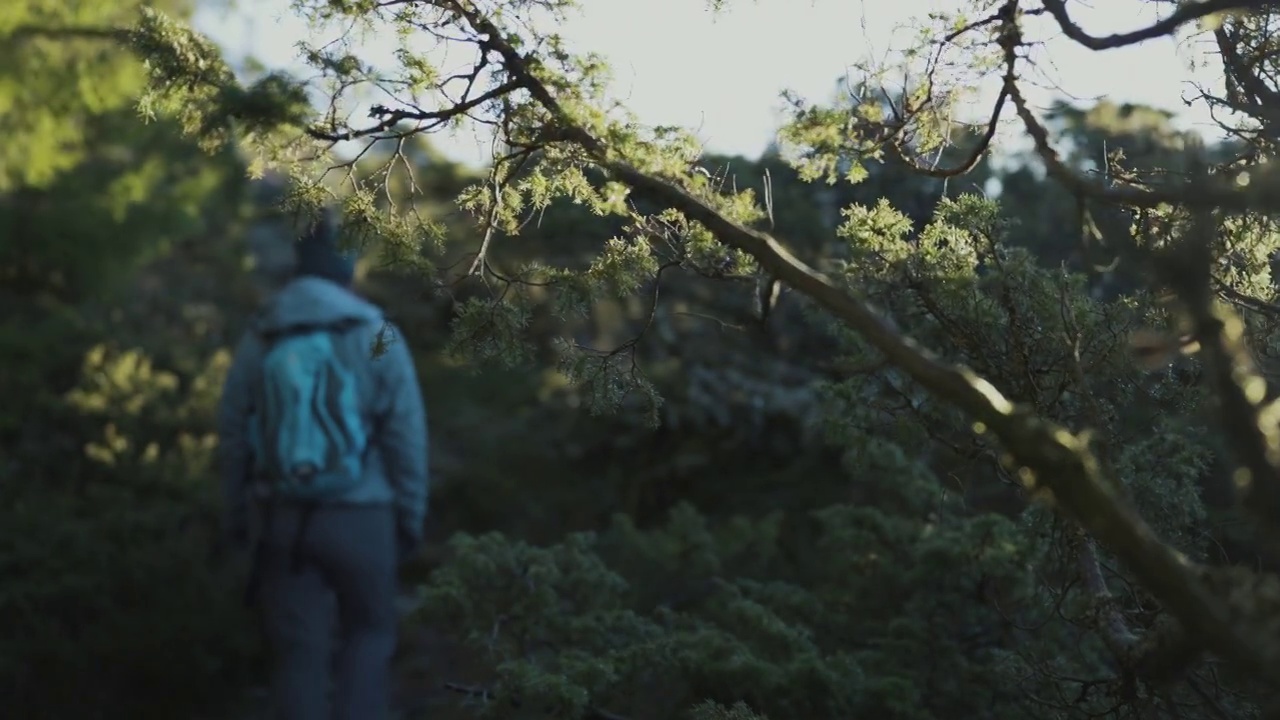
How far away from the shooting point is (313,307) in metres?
5.56

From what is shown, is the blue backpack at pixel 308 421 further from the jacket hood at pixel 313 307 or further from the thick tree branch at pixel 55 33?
the thick tree branch at pixel 55 33

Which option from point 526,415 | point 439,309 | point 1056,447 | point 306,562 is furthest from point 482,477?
point 1056,447

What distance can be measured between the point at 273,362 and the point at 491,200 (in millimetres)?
1689

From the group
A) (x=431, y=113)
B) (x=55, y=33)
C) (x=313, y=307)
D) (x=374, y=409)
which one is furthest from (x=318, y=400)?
(x=55, y=33)

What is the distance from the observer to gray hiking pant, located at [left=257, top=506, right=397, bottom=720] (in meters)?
5.37

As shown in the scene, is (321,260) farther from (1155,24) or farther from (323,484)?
(1155,24)

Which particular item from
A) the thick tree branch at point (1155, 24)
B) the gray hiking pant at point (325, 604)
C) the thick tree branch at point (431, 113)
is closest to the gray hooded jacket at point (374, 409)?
the gray hiking pant at point (325, 604)

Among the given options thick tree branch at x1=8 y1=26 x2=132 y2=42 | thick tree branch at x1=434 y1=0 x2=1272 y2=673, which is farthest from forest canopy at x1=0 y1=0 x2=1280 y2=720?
thick tree branch at x1=8 y1=26 x2=132 y2=42

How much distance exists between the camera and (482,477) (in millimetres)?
10133

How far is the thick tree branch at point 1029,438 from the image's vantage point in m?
2.61

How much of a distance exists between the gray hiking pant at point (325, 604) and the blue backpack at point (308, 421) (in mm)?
119

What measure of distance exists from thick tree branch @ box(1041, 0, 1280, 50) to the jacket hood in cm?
281

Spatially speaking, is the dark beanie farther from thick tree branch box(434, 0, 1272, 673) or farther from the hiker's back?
thick tree branch box(434, 0, 1272, 673)

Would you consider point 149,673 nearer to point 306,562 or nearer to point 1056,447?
point 306,562
